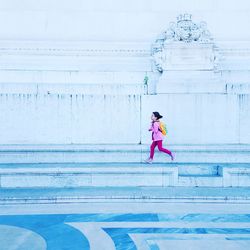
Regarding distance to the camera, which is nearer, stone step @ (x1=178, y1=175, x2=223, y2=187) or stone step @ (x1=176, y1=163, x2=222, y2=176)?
stone step @ (x1=178, y1=175, x2=223, y2=187)

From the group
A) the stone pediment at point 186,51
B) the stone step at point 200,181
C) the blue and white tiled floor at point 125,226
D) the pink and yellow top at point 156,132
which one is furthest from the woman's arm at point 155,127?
the stone pediment at point 186,51

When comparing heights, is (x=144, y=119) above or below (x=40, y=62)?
below

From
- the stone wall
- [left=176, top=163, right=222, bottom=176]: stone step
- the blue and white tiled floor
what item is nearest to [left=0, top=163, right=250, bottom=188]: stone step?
[left=176, top=163, right=222, bottom=176]: stone step

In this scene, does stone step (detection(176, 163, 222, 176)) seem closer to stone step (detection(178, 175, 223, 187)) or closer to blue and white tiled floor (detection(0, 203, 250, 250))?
stone step (detection(178, 175, 223, 187))

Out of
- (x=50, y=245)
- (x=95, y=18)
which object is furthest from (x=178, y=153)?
(x=95, y=18)

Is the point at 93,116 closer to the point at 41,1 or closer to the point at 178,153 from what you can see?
the point at 178,153

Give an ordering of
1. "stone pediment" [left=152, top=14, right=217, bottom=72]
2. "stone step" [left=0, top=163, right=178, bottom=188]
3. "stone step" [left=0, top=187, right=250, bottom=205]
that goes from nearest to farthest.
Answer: "stone step" [left=0, top=187, right=250, bottom=205] → "stone step" [left=0, top=163, right=178, bottom=188] → "stone pediment" [left=152, top=14, right=217, bottom=72]

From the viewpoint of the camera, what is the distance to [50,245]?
181 inches

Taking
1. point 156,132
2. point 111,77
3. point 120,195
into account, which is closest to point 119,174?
point 120,195

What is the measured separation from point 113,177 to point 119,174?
143 millimetres

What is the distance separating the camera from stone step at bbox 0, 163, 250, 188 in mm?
7680

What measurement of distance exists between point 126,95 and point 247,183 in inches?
147

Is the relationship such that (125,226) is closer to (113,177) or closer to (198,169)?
(113,177)

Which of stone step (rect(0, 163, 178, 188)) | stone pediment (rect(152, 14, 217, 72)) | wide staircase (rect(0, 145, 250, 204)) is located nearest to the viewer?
wide staircase (rect(0, 145, 250, 204))
